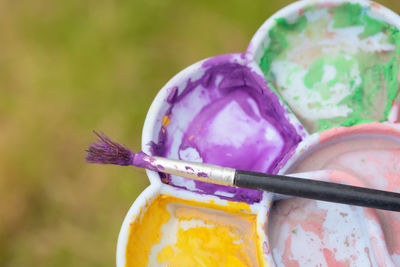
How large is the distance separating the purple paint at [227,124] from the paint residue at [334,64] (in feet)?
0.19

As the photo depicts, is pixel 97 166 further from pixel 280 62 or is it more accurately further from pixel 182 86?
pixel 280 62

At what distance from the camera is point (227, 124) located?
2.58 feet

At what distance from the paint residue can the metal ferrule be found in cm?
24

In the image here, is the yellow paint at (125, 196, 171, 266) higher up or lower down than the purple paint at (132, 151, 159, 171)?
lower down

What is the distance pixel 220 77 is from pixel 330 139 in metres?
0.25

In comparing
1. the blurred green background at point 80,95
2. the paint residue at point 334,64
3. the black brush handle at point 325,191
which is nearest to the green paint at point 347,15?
the paint residue at point 334,64

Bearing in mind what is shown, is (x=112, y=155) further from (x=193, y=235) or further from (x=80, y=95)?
(x=80, y=95)

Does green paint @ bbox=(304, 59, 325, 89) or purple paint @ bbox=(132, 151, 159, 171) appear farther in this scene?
green paint @ bbox=(304, 59, 325, 89)

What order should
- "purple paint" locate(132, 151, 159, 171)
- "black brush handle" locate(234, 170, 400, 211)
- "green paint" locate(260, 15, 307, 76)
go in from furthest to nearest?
"green paint" locate(260, 15, 307, 76), "purple paint" locate(132, 151, 159, 171), "black brush handle" locate(234, 170, 400, 211)

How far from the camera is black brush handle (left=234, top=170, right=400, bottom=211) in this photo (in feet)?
1.94

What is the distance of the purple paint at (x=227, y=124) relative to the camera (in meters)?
0.75

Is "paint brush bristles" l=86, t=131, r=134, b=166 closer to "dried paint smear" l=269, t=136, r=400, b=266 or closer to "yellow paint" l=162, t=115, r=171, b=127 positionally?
"yellow paint" l=162, t=115, r=171, b=127

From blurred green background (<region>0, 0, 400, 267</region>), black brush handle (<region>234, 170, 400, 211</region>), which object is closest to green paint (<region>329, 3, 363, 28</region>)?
blurred green background (<region>0, 0, 400, 267</region>)

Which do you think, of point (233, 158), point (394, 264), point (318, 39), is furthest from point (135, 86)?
point (394, 264)
